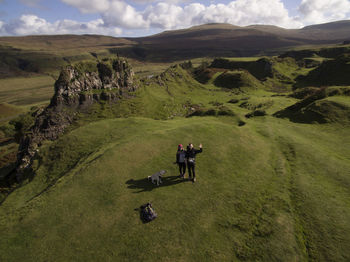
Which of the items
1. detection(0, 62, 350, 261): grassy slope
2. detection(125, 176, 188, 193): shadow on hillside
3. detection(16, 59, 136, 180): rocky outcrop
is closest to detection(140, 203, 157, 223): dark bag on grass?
detection(0, 62, 350, 261): grassy slope

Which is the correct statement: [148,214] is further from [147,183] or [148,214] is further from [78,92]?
[78,92]

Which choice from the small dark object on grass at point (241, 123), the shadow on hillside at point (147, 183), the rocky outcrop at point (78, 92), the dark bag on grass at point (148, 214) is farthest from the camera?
the rocky outcrop at point (78, 92)

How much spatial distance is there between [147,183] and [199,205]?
6.17 metres

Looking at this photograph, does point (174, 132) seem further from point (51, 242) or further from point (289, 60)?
point (289, 60)

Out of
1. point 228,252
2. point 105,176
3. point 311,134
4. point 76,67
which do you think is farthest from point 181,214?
point 76,67

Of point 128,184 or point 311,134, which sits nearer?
point 128,184

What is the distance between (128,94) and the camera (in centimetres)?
9981

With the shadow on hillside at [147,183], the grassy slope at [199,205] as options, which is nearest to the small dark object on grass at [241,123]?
the grassy slope at [199,205]

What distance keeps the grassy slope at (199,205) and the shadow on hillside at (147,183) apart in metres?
0.11

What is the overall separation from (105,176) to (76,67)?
78.7 meters

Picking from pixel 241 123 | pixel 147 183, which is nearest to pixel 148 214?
pixel 147 183

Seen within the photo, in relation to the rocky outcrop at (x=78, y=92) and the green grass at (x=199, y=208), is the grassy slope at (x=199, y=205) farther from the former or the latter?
the rocky outcrop at (x=78, y=92)

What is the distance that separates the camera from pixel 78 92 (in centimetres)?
8356

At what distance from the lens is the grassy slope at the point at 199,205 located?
14008 millimetres
